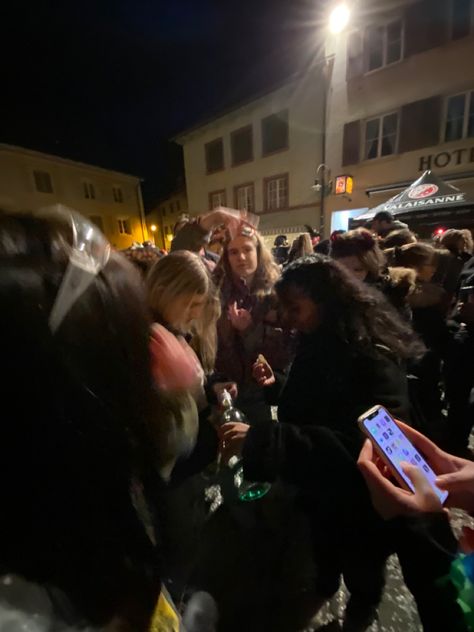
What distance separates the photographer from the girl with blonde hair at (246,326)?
7.91 ft

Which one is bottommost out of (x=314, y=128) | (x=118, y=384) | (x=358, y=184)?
(x=118, y=384)

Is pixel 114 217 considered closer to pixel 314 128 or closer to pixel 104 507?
pixel 314 128

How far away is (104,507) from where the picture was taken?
0.65 m

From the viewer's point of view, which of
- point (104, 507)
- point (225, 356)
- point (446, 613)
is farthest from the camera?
point (225, 356)

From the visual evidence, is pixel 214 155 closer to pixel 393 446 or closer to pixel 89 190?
pixel 89 190

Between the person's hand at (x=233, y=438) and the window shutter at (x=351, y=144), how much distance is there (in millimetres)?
12703

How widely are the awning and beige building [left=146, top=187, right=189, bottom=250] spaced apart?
906 inches

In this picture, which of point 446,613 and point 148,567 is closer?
point 148,567

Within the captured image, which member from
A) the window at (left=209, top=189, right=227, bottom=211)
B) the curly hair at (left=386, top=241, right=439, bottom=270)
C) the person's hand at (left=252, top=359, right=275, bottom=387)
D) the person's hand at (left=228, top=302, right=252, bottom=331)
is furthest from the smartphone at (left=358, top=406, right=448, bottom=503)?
the window at (left=209, top=189, right=227, bottom=211)

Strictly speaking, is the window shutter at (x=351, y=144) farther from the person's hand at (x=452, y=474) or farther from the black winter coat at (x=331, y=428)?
the person's hand at (x=452, y=474)

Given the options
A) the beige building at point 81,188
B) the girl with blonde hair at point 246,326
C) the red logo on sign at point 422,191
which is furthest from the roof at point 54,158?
the girl with blonde hair at point 246,326

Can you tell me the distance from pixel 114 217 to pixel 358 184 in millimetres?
21590

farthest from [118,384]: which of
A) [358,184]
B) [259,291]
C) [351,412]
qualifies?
[358,184]

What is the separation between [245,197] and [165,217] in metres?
16.3
